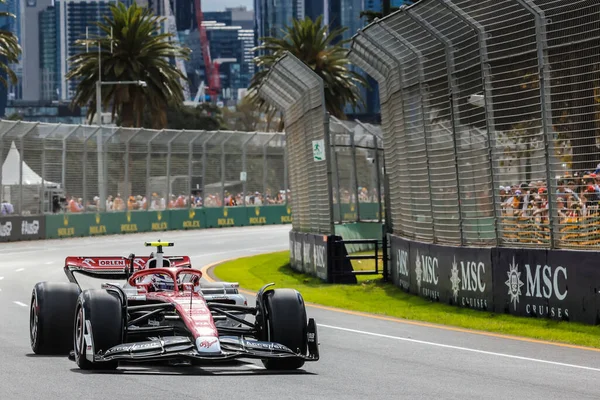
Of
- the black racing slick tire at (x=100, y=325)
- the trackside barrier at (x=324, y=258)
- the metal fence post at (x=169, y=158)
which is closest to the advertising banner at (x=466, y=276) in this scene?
the trackside barrier at (x=324, y=258)

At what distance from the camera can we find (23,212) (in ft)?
153

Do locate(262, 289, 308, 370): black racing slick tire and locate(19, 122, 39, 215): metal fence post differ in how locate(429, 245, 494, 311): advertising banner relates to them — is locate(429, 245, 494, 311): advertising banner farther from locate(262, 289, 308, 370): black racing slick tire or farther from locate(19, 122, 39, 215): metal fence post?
locate(19, 122, 39, 215): metal fence post

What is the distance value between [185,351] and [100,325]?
86cm

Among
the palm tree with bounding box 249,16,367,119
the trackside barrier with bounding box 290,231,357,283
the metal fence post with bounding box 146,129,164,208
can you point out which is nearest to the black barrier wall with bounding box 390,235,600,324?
the trackside barrier with bounding box 290,231,357,283

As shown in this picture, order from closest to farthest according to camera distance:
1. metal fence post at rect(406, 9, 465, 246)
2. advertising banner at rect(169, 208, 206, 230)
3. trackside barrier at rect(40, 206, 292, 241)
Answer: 1. metal fence post at rect(406, 9, 465, 246)
2. trackside barrier at rect(40, 206, 292, 241)
3. advertising banner at rect(169, 208, 206, 230)

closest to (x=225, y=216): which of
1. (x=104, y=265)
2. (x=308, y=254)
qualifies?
(x=308, y=254)

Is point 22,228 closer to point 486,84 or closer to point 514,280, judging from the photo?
point 486,84

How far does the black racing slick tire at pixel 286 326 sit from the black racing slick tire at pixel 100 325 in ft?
4.68

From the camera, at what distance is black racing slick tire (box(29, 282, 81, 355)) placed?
12586 mm

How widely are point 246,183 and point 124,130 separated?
8668 mm

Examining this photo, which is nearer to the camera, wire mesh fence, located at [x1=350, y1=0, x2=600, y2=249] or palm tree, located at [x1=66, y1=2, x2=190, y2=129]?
wire mesh fence, located at [x1=350, y1=0, x2=600, y2=249]

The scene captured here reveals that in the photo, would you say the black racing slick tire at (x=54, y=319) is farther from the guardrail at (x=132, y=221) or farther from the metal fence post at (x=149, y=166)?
the metal fence post at (x=149, y=166)

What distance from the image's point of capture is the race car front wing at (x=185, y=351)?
35.7 ft

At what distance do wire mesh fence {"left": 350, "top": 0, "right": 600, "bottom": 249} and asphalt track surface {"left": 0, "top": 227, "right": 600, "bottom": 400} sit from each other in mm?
2189
